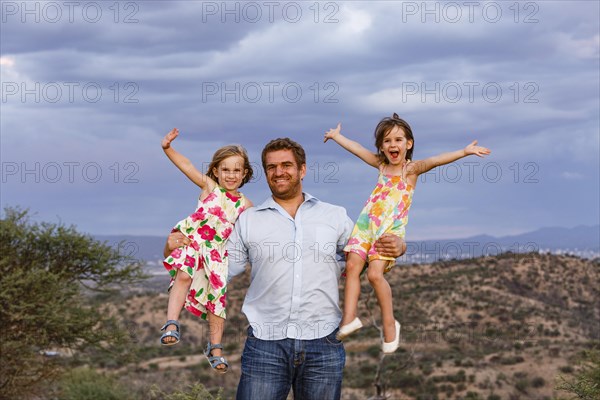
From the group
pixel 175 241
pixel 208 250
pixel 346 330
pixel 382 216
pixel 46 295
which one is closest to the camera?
pixel 346 330

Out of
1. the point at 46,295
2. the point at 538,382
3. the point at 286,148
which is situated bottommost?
the point at 538,382

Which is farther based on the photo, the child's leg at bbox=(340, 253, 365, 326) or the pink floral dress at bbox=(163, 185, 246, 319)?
the pink floral dress at bbox=(163, 185, 246, 319)

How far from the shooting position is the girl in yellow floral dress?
6.36m

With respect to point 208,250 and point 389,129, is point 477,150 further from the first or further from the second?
point 208,250

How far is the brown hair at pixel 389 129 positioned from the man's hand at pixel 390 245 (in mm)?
799

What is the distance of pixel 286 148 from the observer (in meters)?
5.92

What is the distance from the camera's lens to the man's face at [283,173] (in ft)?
19.3

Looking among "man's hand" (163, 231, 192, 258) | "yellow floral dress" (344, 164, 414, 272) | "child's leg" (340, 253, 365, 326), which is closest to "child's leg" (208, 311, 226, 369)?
"man's hand" (163, 231, 192, 258)

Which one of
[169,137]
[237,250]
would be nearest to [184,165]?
[169,137]

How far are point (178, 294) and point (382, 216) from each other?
5.62ft

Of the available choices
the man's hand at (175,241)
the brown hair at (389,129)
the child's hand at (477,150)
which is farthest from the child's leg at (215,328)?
the child's hand at (477,150)

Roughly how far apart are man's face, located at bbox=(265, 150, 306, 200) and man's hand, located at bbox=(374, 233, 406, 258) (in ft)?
2.52

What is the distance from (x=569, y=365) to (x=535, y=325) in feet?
30.1

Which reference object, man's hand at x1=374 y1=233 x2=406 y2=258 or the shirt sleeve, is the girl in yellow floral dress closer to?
man's hand at x1=374 y1=233 x2=406 y2=258
